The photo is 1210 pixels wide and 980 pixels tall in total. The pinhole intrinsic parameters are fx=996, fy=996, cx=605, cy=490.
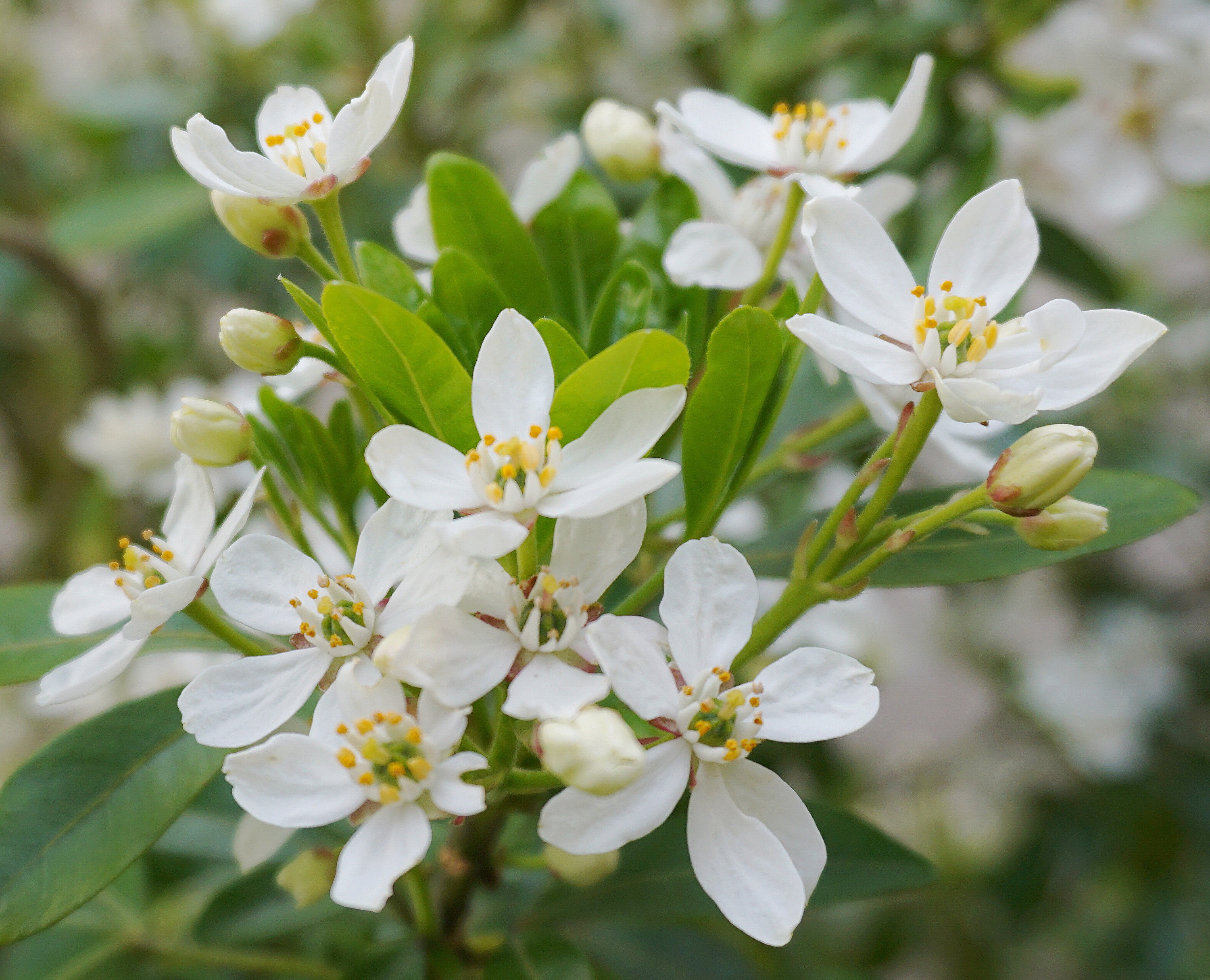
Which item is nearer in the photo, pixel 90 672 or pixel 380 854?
pixel 380 854

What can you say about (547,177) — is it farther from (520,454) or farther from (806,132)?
(520,454)

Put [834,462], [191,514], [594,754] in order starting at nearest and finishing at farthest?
1. [594,754]
2. [191,514]
3. [834,462]

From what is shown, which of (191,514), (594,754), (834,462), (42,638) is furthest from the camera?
(834,462)

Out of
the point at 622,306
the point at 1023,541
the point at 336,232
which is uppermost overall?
the point at 336,232

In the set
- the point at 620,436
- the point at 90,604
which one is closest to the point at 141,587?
the point at 90,604

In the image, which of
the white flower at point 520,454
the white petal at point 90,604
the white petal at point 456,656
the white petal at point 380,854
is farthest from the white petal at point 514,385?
the white petal at point 90,604

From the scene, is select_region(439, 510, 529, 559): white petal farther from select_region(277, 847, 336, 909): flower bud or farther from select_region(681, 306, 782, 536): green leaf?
select_region(277, 847, 336, 909): flower bud
